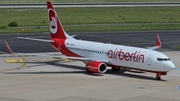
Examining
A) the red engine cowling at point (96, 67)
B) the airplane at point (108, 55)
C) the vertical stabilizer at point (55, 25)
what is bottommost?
the red engine cowling at point (96, 67)

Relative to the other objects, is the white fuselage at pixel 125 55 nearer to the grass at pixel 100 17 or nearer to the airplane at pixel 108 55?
the airplane at pixel 108 55

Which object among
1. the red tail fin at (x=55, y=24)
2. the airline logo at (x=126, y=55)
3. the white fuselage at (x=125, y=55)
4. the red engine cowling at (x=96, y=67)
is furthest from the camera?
the red tail fin at (x=55, y=24)

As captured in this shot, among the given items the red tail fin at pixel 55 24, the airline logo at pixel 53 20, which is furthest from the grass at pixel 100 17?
the red tail fin at pixel 55 24

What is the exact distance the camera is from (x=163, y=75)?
5222 centimetres

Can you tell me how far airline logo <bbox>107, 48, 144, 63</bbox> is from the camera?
51297 millimetres

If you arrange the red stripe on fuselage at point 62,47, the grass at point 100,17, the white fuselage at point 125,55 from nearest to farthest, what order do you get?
1. the white fuselage at point 125,55
2. the red stripe on fuselage at point 62,47
3. the grass at point 100,17

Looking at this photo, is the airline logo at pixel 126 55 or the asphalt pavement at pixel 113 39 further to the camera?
the asphalt pavement at pixel 113 39

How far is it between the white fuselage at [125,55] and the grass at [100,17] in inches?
1869

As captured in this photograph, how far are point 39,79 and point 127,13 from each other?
95503 mm

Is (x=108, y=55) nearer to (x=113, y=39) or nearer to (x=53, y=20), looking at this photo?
(x=53, y=20)

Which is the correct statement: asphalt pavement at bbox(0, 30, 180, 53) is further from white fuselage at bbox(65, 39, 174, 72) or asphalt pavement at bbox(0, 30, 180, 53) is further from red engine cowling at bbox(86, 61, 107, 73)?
red engine cowling at bbox(86, 61, 107, 73)

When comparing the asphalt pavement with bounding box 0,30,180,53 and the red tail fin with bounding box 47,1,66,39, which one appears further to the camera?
the asphalt pavement with bounding box 0,30,180,53

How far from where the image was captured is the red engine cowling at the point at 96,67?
174ft

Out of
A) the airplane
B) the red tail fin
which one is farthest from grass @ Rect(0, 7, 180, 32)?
the airplane
